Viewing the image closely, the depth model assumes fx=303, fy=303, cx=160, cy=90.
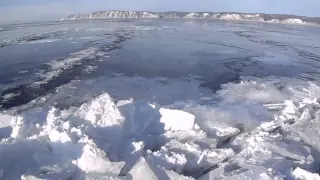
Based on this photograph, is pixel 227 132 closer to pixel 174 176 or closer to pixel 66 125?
pixel 174 176

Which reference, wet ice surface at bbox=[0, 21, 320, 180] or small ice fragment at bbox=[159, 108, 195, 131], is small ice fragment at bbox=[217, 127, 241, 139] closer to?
wet ice surface at bbox=[0, 21, 320, 180]

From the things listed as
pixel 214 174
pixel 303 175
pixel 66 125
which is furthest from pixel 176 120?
pixel 303 175

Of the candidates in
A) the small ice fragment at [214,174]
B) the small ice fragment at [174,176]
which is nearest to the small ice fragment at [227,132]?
the small ice fragment at [214,174]

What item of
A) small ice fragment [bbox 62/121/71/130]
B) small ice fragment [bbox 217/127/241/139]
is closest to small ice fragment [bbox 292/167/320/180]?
small ice fragment [bbox 217/127/241/139]

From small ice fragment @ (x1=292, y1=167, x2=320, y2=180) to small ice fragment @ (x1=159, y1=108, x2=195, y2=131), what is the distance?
169 centimetres

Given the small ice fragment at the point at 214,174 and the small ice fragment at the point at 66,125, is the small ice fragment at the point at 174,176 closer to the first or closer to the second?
the small ice fragment at the point at 214,174

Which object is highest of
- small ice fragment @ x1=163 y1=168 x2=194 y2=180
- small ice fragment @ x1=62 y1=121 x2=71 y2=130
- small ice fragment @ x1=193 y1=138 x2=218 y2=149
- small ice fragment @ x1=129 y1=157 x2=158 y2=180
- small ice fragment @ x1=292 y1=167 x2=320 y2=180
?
small ice fragment @ x1=62 y1=121 x2=71 y2=130

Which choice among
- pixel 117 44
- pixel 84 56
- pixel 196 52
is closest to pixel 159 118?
pixel 84 56

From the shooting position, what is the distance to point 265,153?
4367 millimetres

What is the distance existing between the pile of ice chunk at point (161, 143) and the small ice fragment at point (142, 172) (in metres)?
0.01

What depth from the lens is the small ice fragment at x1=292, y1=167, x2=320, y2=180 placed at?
12.3 ft

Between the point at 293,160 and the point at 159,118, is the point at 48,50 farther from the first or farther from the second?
the point at 293,160

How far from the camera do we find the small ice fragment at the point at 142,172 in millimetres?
3542

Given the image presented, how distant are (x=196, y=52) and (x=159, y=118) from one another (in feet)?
29.6
